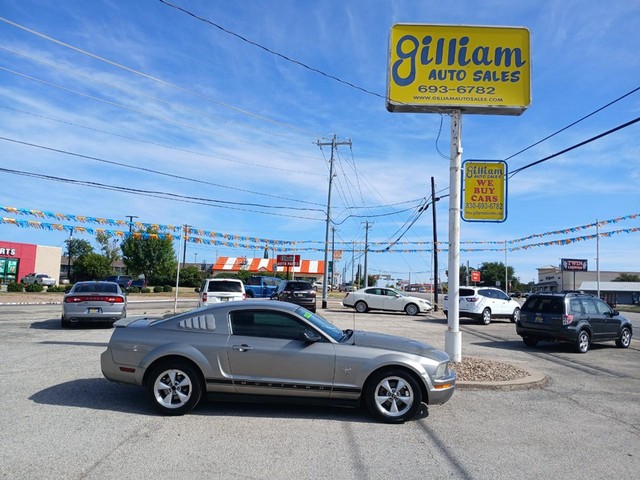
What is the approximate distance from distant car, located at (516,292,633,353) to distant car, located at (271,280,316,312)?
490 inches

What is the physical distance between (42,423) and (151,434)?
4.33 ft

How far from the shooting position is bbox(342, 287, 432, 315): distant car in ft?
→ 94.5

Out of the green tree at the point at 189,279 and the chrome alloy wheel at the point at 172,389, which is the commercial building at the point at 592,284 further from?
the chrome alloy wheel at the point at 172,389

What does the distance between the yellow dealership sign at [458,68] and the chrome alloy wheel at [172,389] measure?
796cm

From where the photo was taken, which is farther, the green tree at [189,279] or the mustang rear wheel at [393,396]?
the green tree at [189,279]

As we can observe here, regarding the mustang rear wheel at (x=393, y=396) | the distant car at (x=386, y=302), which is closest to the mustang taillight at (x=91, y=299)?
the mustang rear wheel at (x=393, y=396)

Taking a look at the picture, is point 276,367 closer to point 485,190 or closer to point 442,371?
point 442,371

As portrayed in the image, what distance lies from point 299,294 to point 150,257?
48201 mm

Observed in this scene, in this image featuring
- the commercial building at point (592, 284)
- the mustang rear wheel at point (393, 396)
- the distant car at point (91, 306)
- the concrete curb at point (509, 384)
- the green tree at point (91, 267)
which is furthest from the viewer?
the commercial building at point (592, 284)

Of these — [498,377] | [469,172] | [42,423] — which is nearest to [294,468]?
[42,423]

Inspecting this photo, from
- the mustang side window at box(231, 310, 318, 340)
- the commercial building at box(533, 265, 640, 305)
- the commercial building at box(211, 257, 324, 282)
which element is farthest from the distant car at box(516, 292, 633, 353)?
the commercial building at box(211, 257, 324, 282)

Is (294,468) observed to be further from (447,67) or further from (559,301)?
(559,301)

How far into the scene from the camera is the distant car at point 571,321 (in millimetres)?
14250

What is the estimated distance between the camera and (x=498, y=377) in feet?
29.9
